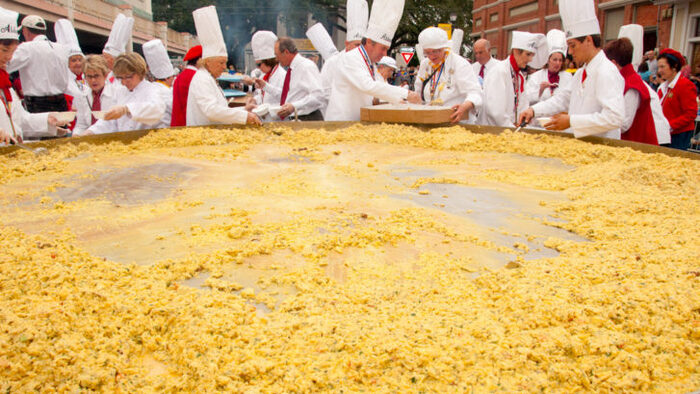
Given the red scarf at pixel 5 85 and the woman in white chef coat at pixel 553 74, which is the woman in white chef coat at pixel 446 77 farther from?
the red scarf at pixel 5 85

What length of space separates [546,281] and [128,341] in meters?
1.03

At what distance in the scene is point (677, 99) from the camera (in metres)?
4.66

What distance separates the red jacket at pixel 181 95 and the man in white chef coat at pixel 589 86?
2.62m

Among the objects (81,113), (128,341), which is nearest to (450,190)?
(128,341)

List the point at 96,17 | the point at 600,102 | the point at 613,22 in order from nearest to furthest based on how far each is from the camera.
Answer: the point at 600,102, the point at 613,22, the point at 96,17

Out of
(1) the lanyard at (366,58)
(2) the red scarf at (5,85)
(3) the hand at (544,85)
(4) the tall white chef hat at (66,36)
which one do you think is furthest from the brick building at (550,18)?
(2) the red scarf at (5,85)

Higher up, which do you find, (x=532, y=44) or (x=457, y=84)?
(x=532, y=44)

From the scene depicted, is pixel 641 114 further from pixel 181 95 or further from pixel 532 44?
pixel 181 95

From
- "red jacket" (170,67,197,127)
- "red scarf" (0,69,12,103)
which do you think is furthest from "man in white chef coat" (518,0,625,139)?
"red scarf" (0,69,12,103)

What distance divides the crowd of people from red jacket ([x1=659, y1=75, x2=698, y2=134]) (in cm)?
1

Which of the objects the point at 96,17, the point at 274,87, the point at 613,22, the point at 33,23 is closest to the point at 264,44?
the point at 274,87

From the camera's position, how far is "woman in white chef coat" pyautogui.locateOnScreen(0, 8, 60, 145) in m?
3.40

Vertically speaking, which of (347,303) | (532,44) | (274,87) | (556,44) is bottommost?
(347,303)

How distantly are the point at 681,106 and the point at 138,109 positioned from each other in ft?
15.9
